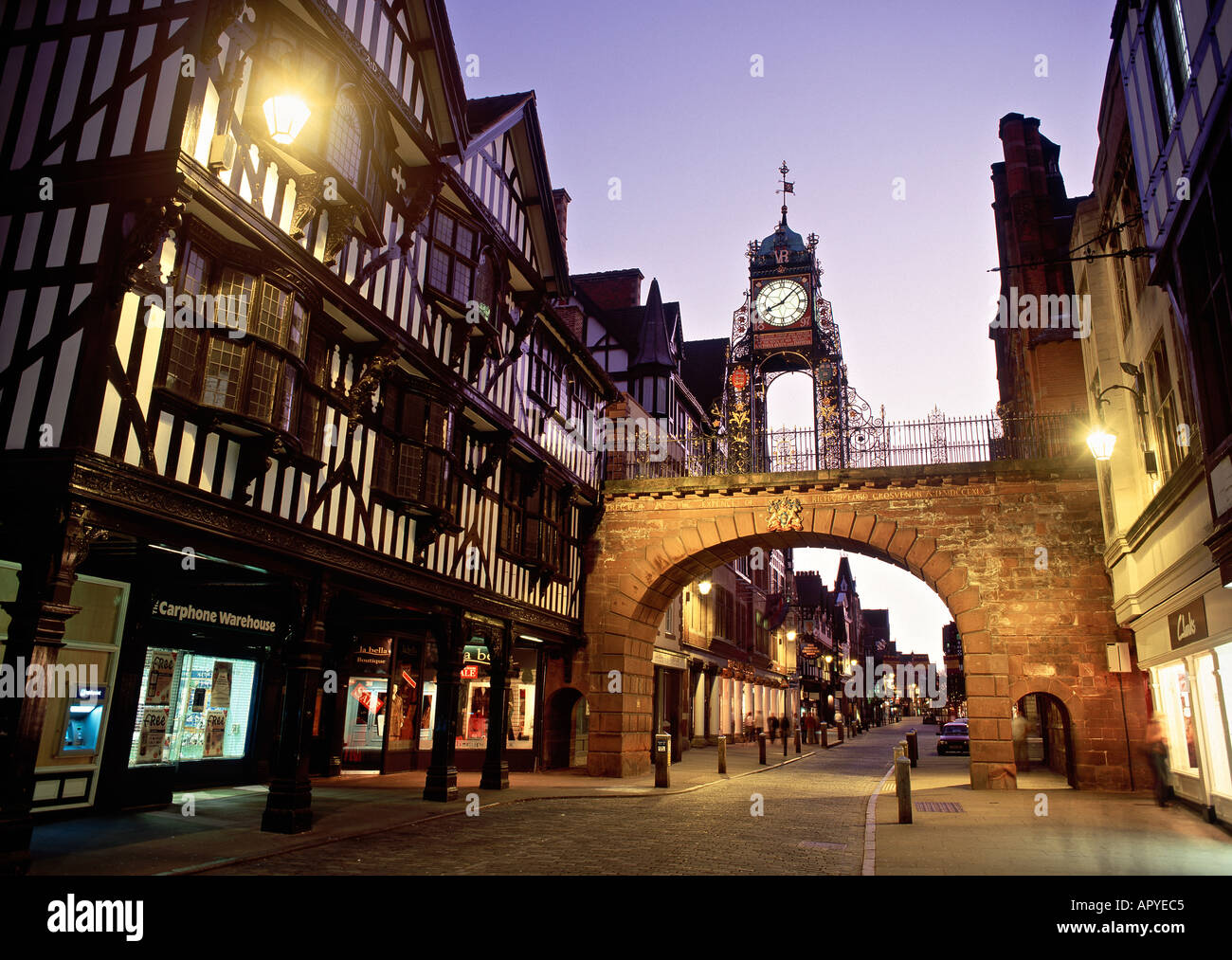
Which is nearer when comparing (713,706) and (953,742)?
(953,742)

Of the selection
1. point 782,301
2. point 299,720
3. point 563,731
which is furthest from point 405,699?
point 782,301

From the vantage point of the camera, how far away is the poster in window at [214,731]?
1389 centimetres

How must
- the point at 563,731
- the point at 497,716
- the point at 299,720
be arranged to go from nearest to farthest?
the point at 299,720 < the point at 497,716 < the point at 563,731

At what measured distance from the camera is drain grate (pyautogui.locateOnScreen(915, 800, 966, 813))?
13.3 meters

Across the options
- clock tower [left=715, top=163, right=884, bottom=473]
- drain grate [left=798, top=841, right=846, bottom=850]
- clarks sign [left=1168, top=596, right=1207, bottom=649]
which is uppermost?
clock tower [left=715, top=163, right=884, bottom=473]

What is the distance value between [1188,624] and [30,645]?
13.0m

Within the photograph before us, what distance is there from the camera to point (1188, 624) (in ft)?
36.2

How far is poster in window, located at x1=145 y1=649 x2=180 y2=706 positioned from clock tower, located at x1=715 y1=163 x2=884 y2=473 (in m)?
13.5

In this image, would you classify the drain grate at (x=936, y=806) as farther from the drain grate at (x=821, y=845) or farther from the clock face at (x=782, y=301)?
the clock face at (x=782, y=301)

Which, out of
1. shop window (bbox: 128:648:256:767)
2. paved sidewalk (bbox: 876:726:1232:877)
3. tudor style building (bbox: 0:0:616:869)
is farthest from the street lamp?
shop window (bbox: 128:648:256:767)

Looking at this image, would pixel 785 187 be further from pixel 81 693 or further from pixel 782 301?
pixel 81 693

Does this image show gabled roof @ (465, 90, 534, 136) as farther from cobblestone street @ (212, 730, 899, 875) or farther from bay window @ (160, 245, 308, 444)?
cobblestone street @ (212, 730, 899, 875)

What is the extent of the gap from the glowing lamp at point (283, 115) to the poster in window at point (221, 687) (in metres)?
8.77
